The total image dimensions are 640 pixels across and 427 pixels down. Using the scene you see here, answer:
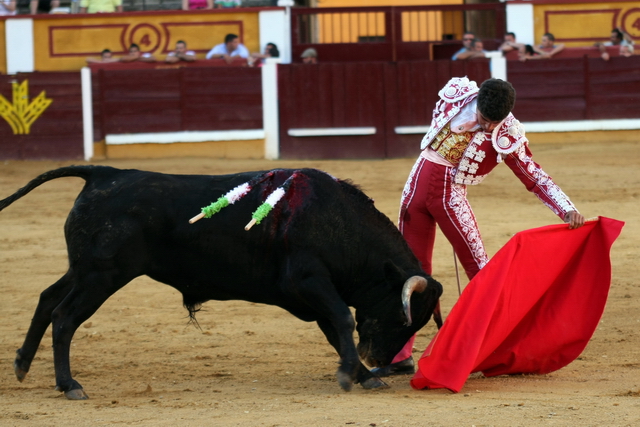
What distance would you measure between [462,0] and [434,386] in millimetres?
11082

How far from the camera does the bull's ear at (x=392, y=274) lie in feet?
11.7

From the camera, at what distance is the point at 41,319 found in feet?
12.2

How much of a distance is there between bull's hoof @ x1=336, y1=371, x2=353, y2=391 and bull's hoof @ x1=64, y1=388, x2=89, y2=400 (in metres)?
0.92

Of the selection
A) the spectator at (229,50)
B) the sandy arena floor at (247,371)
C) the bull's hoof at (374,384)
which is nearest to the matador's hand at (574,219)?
the sandy arena floor at (247,371)

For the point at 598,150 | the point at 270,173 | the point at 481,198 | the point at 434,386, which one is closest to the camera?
the point at 434,386

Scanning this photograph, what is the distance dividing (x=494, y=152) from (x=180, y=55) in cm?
787

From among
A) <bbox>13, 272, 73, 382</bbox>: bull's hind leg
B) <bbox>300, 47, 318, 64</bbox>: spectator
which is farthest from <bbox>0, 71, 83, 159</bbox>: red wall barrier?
<bbox>13, 272, 73, 382</bbox>: bull's hind leg

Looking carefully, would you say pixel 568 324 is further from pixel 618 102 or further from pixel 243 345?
pixel 618 102

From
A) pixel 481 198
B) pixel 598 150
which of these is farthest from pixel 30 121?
pixel 598 150

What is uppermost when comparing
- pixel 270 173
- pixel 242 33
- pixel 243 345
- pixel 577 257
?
pixel 242 33

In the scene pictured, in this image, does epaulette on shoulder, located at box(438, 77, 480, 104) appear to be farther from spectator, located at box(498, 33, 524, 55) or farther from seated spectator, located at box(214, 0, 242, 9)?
seated spectator, located at box(214, 0, 242, 9)

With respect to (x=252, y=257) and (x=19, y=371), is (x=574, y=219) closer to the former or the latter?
(x=252, y=257)

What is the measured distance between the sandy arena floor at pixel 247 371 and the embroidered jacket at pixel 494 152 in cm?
71

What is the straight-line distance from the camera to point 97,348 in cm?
436
